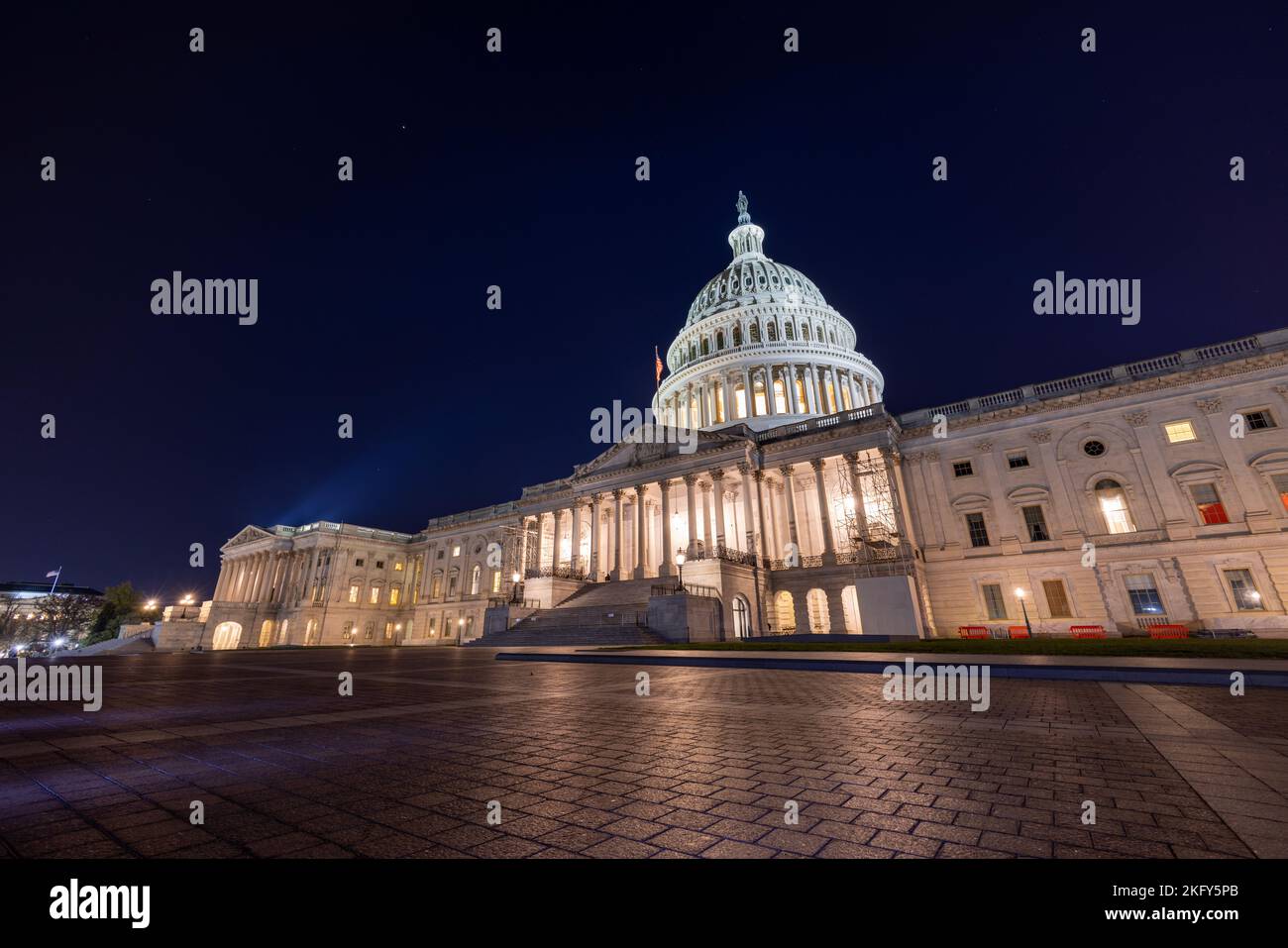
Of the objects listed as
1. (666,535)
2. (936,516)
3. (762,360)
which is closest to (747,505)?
(666,535)

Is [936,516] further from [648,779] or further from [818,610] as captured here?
[648,779]

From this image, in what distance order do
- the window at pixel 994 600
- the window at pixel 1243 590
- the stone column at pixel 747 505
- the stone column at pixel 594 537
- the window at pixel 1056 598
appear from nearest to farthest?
the window at pixel 1243 590 < the window at pixel 1056 598 < the window at pixel 994 600 < the stone column at pixel 747 505 < the stone column at pixel 594 537

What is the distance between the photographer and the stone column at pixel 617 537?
42228 millimetres

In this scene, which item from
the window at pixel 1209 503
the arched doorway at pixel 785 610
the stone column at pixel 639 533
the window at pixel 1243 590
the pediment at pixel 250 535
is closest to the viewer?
the window at pixel 1243 590

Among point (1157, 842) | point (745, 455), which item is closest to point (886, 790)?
point (1157, 842)

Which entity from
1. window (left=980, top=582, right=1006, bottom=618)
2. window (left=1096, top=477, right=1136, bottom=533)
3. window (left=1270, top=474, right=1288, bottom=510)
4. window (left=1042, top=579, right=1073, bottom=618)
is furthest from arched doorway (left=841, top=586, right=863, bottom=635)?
window (left=1270, top=474, right=1288, bottom=510)

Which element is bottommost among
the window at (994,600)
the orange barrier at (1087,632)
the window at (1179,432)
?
the orange barrier at (1087,632)

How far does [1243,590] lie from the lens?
90.1 feet

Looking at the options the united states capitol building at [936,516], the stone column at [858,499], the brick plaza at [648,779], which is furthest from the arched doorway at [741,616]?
the brick plaza at [648,779]

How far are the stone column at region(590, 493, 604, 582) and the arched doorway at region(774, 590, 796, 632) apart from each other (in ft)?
47.2

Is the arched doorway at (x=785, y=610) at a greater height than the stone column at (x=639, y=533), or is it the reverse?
the stone column at (x=639, y=533)

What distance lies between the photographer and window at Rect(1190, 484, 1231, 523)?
28.9 m

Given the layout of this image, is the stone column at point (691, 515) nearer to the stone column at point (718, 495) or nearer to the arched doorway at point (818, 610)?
the stone column at point (718, 495)

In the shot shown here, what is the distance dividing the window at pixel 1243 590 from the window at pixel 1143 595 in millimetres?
2946
